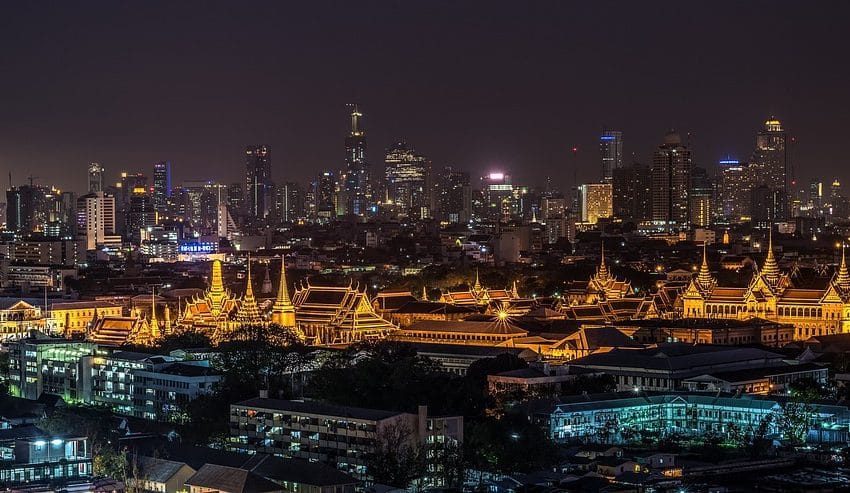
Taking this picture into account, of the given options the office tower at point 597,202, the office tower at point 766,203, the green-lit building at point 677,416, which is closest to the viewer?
the green-lit building at point 677,416

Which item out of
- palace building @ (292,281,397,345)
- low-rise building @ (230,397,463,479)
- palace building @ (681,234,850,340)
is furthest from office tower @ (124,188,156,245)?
low-rise building @ (230,397,463,479)

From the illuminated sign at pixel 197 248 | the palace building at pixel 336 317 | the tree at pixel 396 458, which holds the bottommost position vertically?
the tree at pixel 396 458

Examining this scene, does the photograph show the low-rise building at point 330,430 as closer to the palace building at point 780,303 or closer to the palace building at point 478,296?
the palace building at point 478,296

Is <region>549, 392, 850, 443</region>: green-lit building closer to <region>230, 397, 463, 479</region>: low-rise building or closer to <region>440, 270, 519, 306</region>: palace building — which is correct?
<region>230, 397, 463, 479</region>: low-rise building

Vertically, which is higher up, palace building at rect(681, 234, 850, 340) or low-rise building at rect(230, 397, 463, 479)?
palace building at rect(681, 234, 850, 340)

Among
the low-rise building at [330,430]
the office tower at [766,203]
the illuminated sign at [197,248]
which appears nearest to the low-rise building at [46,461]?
the low-rise building at [330,430]

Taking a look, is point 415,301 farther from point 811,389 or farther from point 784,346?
point 811,389

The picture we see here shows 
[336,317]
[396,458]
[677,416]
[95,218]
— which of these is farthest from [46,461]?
[95,218]
